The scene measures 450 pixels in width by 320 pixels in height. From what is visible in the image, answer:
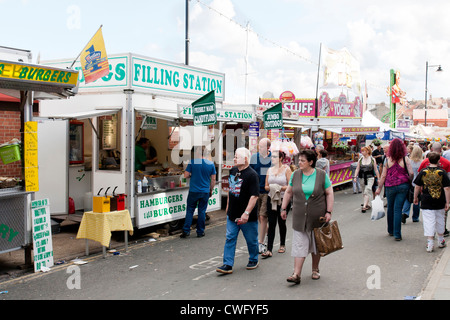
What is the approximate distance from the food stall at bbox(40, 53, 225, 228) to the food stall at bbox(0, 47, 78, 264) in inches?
56.0

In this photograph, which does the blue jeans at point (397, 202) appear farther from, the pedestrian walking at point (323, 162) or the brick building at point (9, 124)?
the brick building at point (9, 124)

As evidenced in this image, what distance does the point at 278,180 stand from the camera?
278 inches

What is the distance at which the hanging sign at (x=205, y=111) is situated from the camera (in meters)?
8.54

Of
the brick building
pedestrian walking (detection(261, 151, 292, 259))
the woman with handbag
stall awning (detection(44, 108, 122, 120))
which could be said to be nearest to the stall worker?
stall awning (detection(44, 108, 122, 120))

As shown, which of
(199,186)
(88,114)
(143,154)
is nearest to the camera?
(88,114)

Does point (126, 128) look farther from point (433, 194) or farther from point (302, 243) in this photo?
point (433, 194)

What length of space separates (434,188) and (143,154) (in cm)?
642

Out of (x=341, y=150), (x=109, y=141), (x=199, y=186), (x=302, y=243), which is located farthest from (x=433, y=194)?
(x=341, y=150)

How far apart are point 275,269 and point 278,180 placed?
1399mm

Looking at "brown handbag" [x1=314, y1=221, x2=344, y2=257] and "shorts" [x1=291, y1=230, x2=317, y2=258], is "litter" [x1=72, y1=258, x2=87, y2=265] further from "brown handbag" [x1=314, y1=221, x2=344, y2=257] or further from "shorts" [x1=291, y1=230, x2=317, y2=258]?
"brown handbag" [x1=314, y1=221, x2=344, y2=257]

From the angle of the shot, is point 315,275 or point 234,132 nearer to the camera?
point 315,275

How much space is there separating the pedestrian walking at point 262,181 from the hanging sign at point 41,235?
10.8 ft

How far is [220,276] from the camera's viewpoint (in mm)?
6180

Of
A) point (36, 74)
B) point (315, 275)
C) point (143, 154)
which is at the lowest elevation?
point (315, 275)
